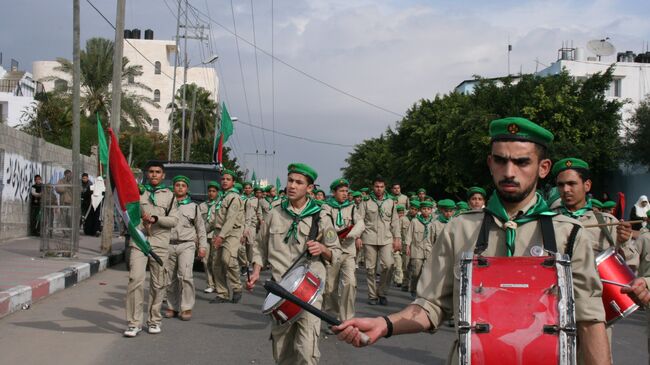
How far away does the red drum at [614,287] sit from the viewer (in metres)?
4.50

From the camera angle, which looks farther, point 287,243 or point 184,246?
point 184,246

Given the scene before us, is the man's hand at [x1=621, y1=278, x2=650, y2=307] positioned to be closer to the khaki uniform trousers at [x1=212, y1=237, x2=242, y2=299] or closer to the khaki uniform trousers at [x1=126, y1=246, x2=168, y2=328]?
the khaki uniform trousers at [x1=126, y1=246, x2=168, y2=328]

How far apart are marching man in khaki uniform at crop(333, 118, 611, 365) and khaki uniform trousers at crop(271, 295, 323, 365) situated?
314 centimetres

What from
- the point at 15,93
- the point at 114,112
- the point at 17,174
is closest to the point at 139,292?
the point at 114,112

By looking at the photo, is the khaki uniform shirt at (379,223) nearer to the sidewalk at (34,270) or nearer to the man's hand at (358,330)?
the sidewalk at (34,270)

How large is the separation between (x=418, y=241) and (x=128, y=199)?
6.49 meters

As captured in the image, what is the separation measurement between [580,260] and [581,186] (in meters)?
2.95

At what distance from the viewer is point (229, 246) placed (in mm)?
13797

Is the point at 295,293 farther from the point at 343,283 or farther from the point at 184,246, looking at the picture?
the point at 184,246

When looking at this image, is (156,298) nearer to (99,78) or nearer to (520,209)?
(520,209)

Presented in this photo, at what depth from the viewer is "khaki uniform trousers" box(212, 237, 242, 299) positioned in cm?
1369

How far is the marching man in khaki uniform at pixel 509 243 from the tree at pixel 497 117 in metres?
31.2

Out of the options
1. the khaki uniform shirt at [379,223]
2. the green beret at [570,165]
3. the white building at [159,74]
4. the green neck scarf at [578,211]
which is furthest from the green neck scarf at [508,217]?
the white building at [159,74]

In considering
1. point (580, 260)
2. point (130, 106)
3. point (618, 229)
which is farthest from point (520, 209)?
point (130, 106)
